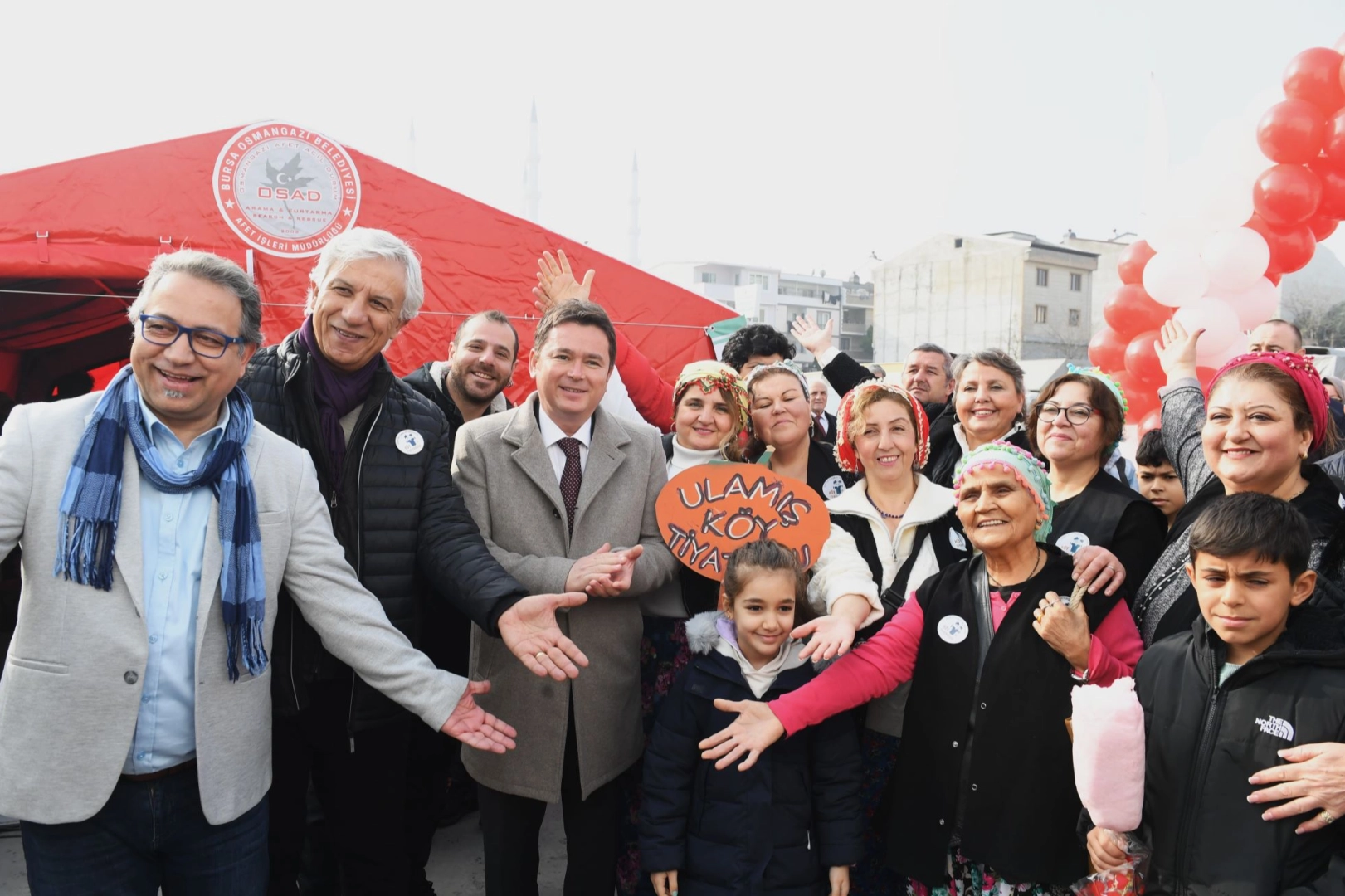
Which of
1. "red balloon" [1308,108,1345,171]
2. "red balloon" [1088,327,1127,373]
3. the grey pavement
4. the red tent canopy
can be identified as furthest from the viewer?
"red balloon" [1088,327,1127,373]

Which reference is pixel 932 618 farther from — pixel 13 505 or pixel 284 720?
pixel 13 505

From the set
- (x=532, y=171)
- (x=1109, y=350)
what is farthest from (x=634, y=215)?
(x=1109, y=350)

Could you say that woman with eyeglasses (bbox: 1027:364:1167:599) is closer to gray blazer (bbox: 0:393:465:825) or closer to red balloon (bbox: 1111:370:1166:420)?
gray blazer (bbox: 0:393:465:825)

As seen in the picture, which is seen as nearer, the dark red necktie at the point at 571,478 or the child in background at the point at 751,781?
the child in background at the point at 751,781

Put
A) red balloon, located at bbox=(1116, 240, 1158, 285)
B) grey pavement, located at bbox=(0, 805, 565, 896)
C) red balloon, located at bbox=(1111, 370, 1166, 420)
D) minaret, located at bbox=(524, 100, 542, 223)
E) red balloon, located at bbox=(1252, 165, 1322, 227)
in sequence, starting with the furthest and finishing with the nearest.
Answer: minaret, located at bbox=(524, 100, 542, 223) → red balloon, located at bbox=(1116, 240, 1158, 285) → red balloon, located at bbox=(1111, 370, 1166, 420) → red balloon, located at bbox=(1252, 165, 1322, 227) → grey pavement, located at bbox=(0, 805, 565, 896)

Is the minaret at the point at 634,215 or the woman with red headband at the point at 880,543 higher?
the minaret at the point at 634,215

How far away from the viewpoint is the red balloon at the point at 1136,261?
276 inches

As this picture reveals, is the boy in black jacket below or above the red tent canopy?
below

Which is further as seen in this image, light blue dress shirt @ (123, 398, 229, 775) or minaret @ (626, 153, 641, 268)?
minaret @ (626, 153, 641, 268)

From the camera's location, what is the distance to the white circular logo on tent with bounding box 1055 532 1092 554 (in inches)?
106

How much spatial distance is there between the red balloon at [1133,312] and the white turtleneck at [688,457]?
5.13m

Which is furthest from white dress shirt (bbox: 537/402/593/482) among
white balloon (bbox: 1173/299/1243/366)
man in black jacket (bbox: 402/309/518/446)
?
white balloon (bbox: 1173/299/1243/366)

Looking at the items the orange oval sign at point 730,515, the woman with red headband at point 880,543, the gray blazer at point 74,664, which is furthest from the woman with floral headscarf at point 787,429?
the gray blazer at point 74,664

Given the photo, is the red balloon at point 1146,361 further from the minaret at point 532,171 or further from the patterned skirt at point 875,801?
the minaret at point 532,171
